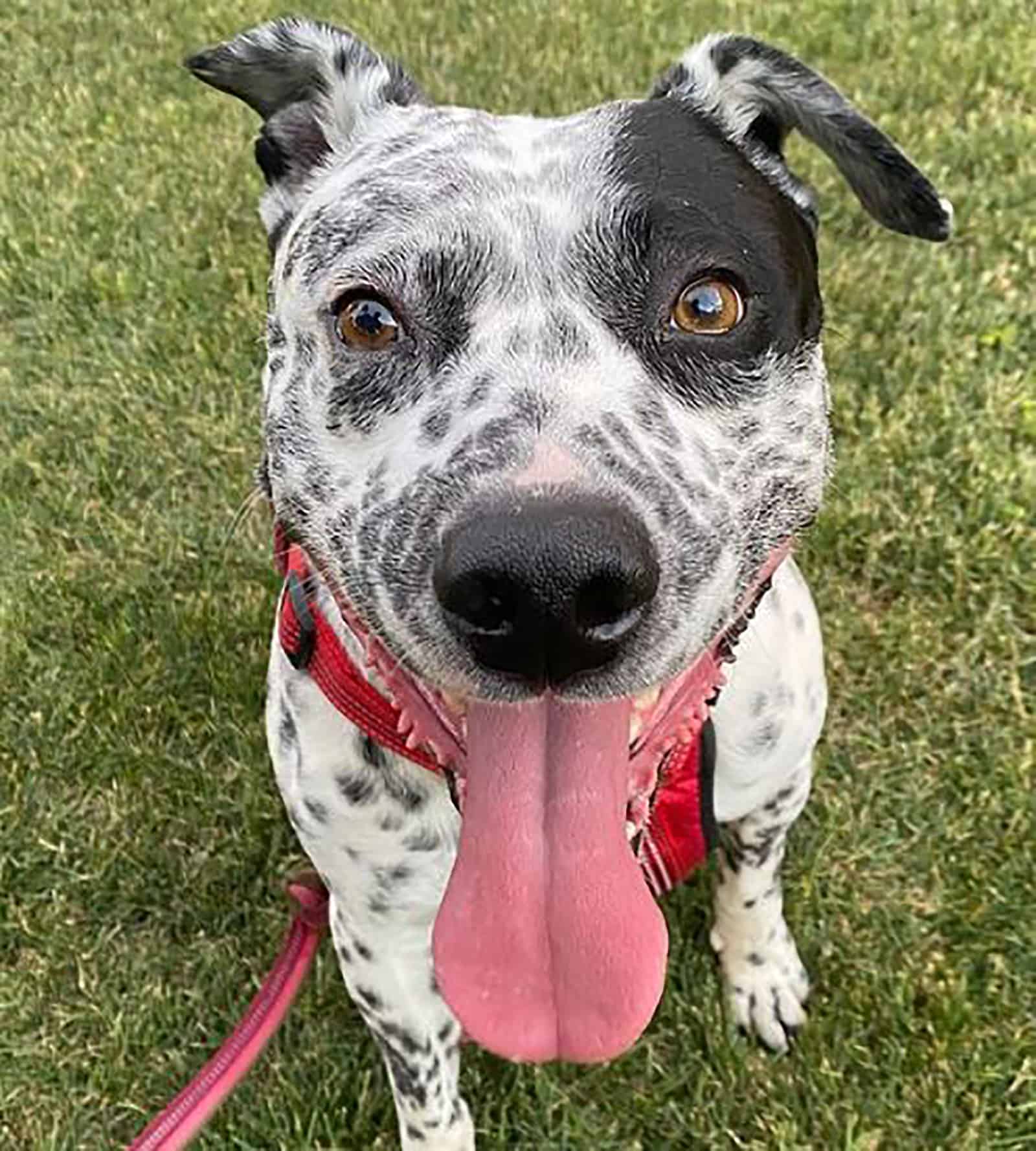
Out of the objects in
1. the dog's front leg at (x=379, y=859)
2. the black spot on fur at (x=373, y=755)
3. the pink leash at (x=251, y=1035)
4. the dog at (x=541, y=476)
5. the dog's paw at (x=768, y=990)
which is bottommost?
the dog's paw at (x=768, y=990)

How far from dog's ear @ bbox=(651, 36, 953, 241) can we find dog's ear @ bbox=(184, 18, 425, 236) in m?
0.58

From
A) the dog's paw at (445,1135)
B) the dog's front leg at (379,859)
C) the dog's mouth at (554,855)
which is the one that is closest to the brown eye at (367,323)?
the dog's mouth at (554,855)

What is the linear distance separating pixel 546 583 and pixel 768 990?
2.03m

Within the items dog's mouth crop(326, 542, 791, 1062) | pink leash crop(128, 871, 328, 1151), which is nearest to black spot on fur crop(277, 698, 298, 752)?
dog's mouth crop(326, 542, 791, 1062)

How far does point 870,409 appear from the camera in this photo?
17.4 ft

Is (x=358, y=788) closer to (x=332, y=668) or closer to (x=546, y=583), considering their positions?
(x=332, y=668)

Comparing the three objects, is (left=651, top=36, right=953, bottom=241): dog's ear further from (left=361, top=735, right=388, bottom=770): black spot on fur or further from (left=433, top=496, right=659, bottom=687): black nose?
(left=361, top=735, right=388, bottom=770): black spot on fur

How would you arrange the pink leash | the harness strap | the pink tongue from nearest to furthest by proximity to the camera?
the pink tongue < the harness strap < the pink leash

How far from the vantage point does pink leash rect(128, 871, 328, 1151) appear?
11.5 feet

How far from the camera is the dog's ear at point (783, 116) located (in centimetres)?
304

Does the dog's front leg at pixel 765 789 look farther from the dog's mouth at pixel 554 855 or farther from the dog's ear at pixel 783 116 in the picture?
the dog's ear at pixel 783 116

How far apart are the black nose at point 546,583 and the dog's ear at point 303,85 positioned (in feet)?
4.15

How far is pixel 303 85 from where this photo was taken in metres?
3.34

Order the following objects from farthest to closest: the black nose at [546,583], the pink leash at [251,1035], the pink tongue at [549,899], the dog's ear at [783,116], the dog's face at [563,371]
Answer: the pink leash at [251,1035]
the dog's ear at [783,116]
the pink tongue at [549,899]
the dog's face at [563,371]
the black nose at [546,583]
